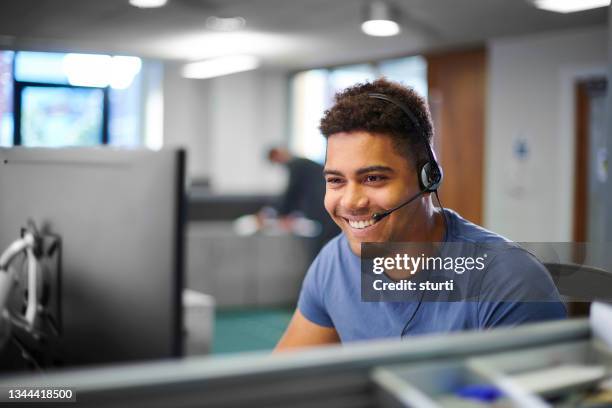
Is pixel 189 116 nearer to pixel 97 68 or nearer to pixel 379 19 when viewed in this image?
pixel 97 68

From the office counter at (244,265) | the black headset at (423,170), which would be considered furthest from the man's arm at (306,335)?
the office counter at (244,265)

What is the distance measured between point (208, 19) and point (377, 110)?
410cm

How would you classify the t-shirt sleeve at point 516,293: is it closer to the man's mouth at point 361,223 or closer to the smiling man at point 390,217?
the smiling man at point 390,217

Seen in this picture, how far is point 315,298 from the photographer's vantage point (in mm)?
1120

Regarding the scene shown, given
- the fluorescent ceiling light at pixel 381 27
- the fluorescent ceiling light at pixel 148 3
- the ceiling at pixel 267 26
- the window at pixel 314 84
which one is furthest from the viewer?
the window at pixel 314 84

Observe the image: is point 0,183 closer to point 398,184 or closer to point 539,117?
point 398,184

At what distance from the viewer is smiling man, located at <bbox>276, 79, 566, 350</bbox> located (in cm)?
97

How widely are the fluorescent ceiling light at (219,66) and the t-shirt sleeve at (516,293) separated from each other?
579cm

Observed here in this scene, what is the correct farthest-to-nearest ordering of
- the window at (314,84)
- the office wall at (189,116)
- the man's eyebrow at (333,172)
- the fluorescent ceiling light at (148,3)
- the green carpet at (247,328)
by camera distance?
1. the office wall at (189,116)
2. the window at (314,84)
3. the fluorescent ceiling light at (148,3)
4. the green carpet at (247,328)
5. the man's eyebrow at (333,172)

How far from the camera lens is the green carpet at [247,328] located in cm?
380

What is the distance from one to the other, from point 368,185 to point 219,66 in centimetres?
620

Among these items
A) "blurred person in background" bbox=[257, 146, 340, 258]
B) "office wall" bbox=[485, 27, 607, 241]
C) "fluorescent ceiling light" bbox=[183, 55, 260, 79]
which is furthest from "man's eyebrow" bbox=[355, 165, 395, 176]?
"fluorescent ceiling light" bbox=[183, 55, 260, 79]

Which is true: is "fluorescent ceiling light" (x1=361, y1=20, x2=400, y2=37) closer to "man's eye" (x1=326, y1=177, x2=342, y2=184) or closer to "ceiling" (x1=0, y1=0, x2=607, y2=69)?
"ceiling" (x1=0, y1=0, x2=607, y2=69)

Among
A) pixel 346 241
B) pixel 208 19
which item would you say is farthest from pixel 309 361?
pixel 208 19
